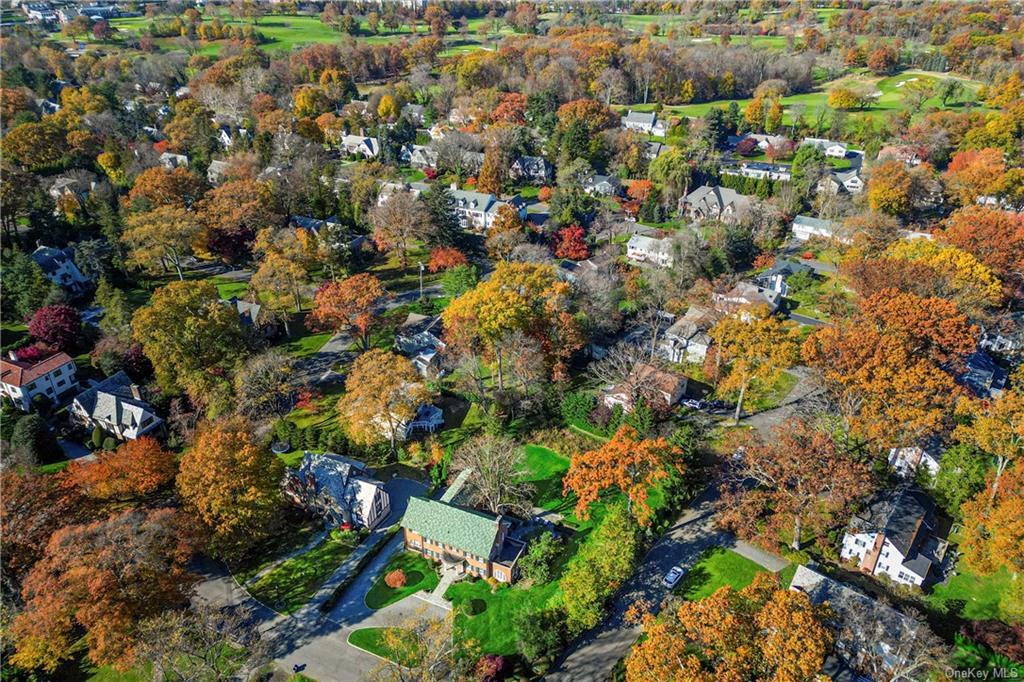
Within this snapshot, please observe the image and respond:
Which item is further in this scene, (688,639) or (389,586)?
(389,586)

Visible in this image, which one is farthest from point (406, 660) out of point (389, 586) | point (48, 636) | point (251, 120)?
point (251, 120)

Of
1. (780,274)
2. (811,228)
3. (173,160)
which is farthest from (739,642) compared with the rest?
(173,160)

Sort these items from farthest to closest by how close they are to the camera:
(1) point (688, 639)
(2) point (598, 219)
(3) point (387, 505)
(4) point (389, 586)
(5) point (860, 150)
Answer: (5) point (860, 150) → (2) point (598, 219) → (3) point (387, 505) → (4) point (389, 586) → (1) point (688, 639)

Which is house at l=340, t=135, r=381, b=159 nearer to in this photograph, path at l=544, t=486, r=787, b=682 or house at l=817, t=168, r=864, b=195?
house at l=817, t=168, r=864, b=195

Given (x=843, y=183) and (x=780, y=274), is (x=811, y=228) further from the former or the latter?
(x=843, y=183)

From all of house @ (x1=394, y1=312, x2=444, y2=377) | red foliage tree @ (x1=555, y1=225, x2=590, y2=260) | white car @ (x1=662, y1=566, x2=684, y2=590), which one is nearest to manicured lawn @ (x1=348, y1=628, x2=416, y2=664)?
white car @ (x1=662, y1=566, x2=684, y2=590)

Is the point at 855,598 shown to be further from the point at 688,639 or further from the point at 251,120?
the point at 251,120

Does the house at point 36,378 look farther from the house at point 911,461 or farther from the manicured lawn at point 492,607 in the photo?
the house at point 911,461
